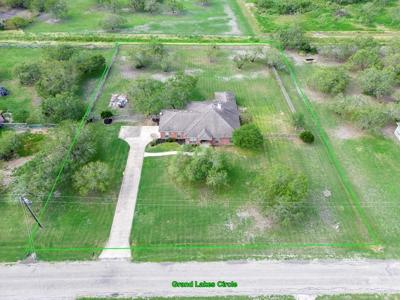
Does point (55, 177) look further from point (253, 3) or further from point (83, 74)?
point (253, 3)

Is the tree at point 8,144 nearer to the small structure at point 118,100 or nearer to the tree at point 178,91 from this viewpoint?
the small structure at point 118,100

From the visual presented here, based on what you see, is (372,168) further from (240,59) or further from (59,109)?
(59,109)

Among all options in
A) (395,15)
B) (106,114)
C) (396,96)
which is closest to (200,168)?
(106,114)

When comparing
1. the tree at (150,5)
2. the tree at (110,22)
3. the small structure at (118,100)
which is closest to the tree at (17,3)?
the tree at (110,22)

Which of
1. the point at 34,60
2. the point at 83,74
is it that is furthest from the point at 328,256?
the point at 34,60

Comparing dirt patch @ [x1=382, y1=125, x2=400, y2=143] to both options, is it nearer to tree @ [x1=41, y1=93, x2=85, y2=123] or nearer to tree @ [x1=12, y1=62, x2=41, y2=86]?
tree @ [x1=41, y1=93, x2=85, y2=123]

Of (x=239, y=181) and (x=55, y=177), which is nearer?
(x=55, y=177)

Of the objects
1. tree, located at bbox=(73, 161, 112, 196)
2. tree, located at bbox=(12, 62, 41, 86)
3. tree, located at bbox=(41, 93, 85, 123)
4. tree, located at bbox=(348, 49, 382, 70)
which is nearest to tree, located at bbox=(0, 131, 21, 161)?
tree, located at bbox=(41, 93, 85, 123)
